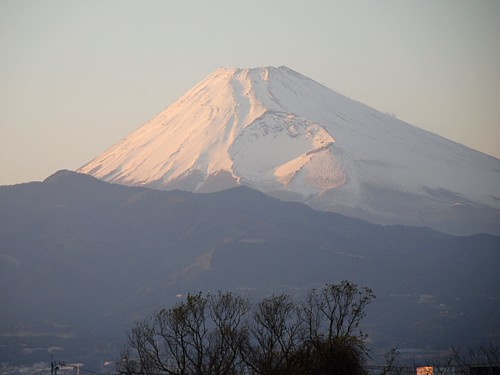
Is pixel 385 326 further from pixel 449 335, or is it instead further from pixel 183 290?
pixel 183 290

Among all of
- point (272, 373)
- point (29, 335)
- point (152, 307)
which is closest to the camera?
point (272, 373)

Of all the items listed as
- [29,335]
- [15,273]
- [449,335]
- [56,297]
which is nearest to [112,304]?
[56,297]

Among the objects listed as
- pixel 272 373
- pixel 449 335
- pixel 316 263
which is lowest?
pixel 272 373

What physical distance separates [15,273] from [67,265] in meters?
7.77

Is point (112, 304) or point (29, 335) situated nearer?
point (29, 335)

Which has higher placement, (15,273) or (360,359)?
(15,273)

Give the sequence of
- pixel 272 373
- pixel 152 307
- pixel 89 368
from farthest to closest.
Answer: pixel 152 307, pixel 89 368, pixel 272 373

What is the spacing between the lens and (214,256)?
192750 mm

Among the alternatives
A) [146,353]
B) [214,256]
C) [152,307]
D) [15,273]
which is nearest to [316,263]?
[214,256]

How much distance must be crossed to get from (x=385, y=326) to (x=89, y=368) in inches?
1736

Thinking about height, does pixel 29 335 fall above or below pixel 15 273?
below

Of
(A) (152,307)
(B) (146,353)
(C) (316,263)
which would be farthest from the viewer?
(C) (316,263)

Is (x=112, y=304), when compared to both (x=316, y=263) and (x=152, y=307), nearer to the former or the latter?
(x=152, y=307)

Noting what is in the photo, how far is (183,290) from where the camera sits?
592 feet
